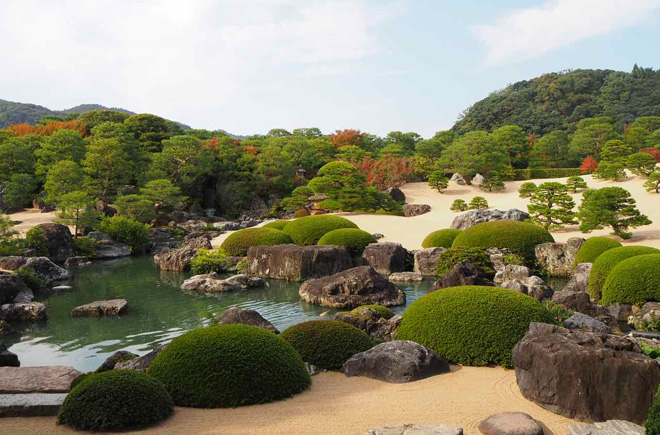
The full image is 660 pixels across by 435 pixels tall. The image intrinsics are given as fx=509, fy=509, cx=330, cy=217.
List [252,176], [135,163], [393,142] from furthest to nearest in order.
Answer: [393,142], [252,176], [135,163]

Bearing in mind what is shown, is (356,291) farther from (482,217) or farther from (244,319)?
(482,217)

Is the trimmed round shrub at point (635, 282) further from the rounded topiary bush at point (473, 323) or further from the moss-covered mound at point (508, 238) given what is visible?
the moss-covered mound at point (508, 238)

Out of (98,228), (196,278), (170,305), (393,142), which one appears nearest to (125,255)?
(98,228)

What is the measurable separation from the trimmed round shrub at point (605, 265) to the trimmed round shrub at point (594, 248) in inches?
93.9

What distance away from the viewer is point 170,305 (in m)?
13.4

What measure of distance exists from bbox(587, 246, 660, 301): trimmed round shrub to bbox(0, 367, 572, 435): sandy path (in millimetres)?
7216

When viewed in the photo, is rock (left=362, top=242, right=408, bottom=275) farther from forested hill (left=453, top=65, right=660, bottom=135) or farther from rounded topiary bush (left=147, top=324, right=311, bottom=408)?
forested hill (left=453, top=65, right=660, bottom=135)

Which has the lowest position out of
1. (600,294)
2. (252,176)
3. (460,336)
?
(600,294)

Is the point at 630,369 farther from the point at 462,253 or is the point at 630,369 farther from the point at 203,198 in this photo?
the point at 203,198

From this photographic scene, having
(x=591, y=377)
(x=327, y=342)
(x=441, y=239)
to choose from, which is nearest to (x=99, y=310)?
(x=327, y=342)

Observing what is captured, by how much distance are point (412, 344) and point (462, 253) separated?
998cm

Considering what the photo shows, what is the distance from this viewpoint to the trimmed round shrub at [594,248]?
49.6 feet

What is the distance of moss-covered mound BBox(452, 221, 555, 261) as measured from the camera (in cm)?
1761

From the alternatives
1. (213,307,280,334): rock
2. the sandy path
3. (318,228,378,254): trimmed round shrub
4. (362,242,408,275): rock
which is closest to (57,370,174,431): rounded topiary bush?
the sandy path
